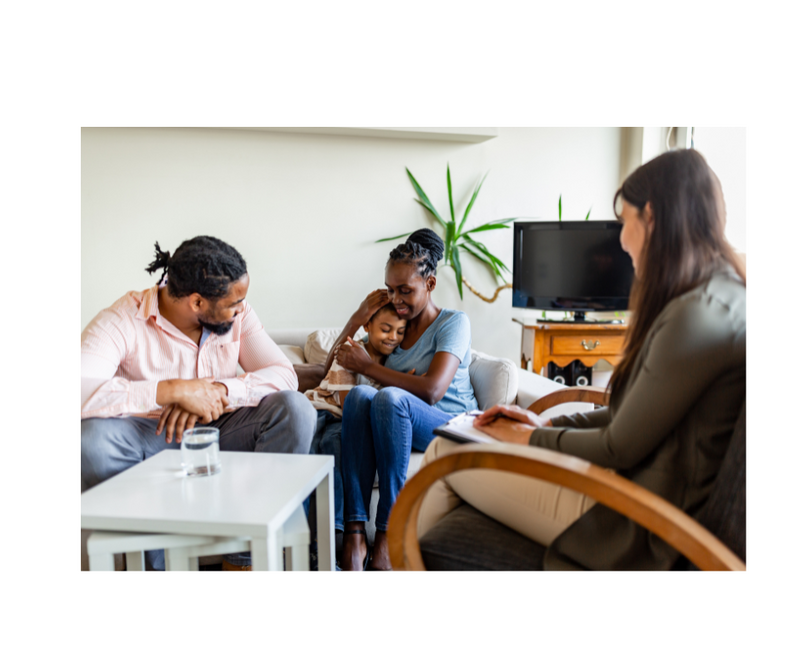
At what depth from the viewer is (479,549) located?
1.21 metres

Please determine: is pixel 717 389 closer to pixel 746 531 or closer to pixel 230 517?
pixel 746 531

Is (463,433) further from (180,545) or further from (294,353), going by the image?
(294,353)

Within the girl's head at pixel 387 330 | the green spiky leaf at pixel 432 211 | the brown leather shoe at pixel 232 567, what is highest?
the green spiky leaf at pixel 432 211

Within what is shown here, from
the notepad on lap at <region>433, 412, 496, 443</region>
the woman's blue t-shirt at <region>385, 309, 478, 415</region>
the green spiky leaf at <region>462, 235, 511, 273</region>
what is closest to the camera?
the notepad on lap at <region>433, 412, 496, 443</region>

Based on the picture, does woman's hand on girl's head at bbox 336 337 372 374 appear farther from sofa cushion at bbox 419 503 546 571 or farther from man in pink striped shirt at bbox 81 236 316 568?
sofa cushion at bbox 419 503 546 571

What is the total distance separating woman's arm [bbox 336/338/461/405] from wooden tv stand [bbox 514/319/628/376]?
1.17m

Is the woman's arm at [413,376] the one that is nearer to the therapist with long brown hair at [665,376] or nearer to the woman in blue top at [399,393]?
the woman in blue top at [399,393]

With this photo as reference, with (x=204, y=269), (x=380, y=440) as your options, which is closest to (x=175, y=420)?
(x=204, y=269)

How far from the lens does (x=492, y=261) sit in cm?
329

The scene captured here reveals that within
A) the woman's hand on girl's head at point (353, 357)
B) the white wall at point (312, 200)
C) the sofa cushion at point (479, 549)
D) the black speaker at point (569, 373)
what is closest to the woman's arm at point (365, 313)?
the woman's hand on girl's head at point (353, 357)

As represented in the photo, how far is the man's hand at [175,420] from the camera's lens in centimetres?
155

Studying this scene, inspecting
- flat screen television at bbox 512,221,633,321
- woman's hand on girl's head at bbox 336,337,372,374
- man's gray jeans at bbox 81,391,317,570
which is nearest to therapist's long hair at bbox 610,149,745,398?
man's gray jeans at bbox 81,391,317,570

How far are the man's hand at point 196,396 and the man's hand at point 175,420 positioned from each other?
0.04 ft

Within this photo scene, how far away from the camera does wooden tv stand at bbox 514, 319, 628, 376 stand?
2988 mm
